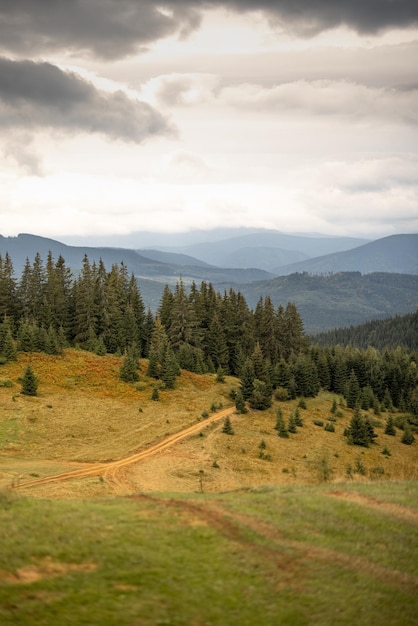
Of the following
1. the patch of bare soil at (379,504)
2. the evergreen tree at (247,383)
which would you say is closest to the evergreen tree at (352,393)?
the evergreen tree at (247,383)

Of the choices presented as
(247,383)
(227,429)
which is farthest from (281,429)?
(247,383)

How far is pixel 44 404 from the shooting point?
142 feet

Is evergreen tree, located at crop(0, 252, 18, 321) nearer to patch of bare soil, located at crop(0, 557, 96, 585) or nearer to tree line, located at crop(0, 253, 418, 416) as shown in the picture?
tree line, located at crop(0, 253, 418, 416)

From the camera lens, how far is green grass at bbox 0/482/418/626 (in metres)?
8.92

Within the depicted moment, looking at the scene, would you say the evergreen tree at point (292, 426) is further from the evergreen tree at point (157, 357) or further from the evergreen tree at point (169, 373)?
the evergreen tree at point (157, 357)

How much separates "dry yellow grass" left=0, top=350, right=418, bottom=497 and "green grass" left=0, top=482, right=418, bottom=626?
879 centimetres

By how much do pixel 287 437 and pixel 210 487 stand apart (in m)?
18.9

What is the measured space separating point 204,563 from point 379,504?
338 inches

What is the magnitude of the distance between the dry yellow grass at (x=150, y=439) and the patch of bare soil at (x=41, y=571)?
14.3 meters

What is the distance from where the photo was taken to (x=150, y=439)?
38406mm

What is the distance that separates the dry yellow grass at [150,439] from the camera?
28.9 meters

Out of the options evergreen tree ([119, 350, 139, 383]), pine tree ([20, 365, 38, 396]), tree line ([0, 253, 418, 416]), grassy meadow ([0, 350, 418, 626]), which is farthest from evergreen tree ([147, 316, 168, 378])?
grassy meadow ([0, 350, 418, 626])

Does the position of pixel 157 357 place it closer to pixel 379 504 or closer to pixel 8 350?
pixel 8 350

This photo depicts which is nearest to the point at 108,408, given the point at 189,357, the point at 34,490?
the point at 34,490
